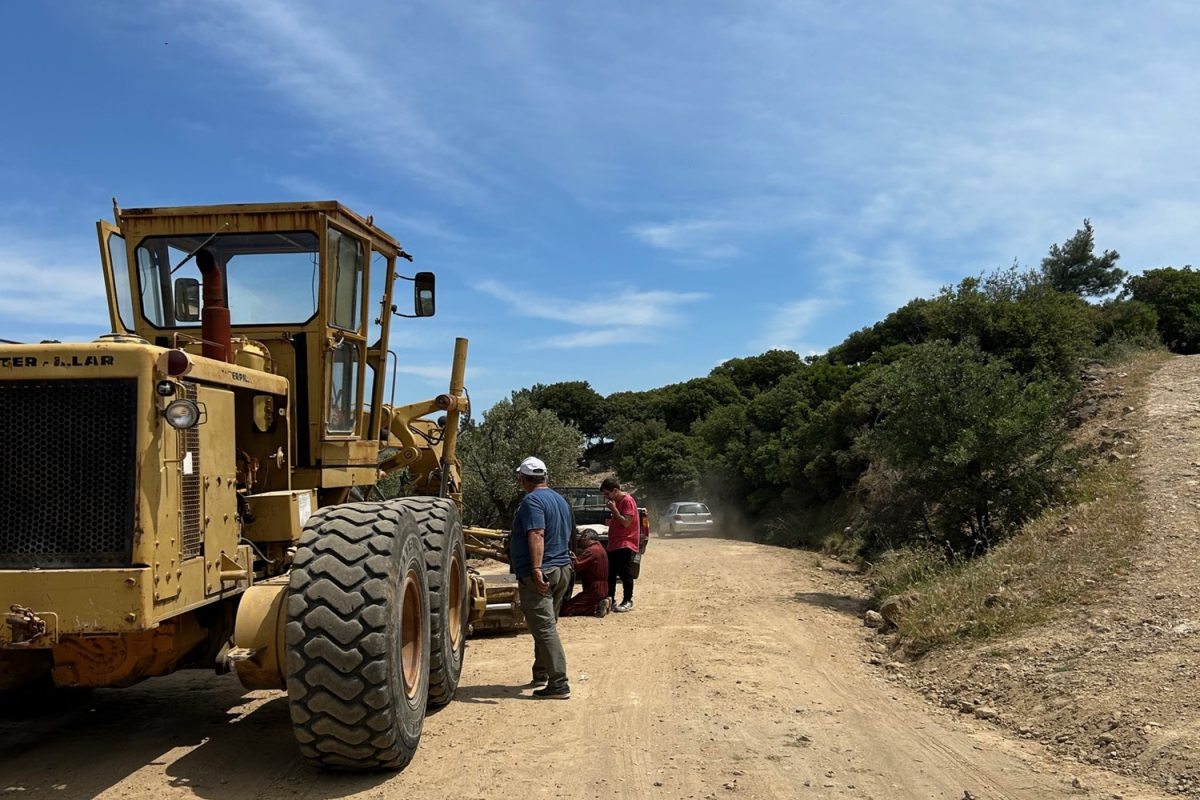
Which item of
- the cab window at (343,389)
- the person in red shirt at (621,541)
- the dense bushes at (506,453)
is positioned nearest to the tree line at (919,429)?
the dense bushes at (506,453)

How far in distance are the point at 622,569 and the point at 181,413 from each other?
317 inches

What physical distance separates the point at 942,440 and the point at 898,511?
516 centimetres

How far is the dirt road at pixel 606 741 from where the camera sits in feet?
16.8

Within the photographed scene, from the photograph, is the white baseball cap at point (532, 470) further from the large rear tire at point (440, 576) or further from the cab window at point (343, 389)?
the cab window at point (343, 389)

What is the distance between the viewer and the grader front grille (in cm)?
455

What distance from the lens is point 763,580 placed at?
16.2 m

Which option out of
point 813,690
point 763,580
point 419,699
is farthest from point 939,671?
point 763,580

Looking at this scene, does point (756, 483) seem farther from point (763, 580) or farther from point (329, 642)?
point (329, 642)

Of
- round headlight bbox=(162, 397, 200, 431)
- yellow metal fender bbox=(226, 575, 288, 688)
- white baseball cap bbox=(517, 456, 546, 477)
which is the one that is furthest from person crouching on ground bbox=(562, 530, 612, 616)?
round headlight bbox=(162, 397, 200, 431)

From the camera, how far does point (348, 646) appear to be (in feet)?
15.9

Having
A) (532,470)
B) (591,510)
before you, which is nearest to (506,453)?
(591,510)

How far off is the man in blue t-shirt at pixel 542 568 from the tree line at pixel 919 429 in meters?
7.34

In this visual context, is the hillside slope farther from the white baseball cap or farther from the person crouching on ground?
the person crouching on ground

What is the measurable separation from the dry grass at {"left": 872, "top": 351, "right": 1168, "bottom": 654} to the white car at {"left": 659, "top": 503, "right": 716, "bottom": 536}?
770 inches
